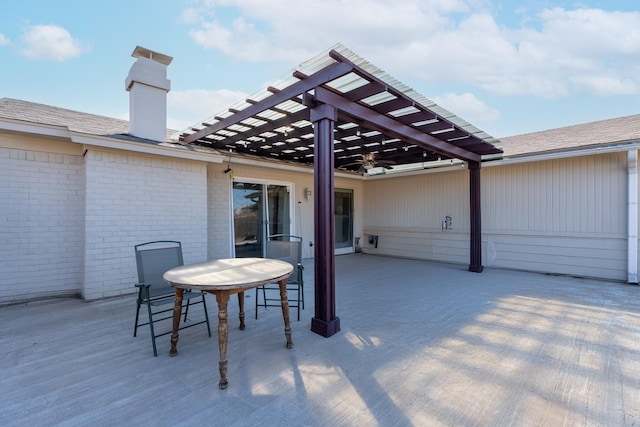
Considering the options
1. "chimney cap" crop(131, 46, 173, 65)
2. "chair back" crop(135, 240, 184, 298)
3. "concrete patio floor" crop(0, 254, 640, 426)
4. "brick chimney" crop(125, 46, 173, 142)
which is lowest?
"concrete patio floor" crop(0, 254, 640, 426)

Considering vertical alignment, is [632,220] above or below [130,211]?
below

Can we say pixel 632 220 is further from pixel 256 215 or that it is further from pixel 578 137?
pixel 256 215

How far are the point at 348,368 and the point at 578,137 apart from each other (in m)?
7.28

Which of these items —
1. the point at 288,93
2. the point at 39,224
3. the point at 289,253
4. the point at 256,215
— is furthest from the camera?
the point at 256,215

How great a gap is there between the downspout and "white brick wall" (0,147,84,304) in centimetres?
941

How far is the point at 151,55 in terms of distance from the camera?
17.1 feet

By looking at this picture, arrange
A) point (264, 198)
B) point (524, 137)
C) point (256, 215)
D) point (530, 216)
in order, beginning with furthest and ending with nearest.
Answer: point (524, 137) < point (264, 198) < point (256, 215) < point (530, 216)

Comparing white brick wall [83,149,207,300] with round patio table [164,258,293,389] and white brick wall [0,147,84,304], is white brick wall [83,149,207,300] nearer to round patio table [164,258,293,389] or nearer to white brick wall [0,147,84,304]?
white brick wall [0,147,84,304]

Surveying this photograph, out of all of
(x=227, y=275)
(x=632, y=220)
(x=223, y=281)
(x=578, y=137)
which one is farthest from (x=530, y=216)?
(x=223, y=281)

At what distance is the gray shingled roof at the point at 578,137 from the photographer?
547cm

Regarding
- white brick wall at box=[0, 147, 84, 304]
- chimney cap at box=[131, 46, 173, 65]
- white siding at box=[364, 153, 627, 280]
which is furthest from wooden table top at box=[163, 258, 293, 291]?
white siding at box=[364, 153, 627, 280]

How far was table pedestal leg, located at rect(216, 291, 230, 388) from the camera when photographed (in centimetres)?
213

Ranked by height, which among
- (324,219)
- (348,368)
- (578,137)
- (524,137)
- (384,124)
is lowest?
(348,368)

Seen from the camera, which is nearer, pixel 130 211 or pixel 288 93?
pixel 288 93
